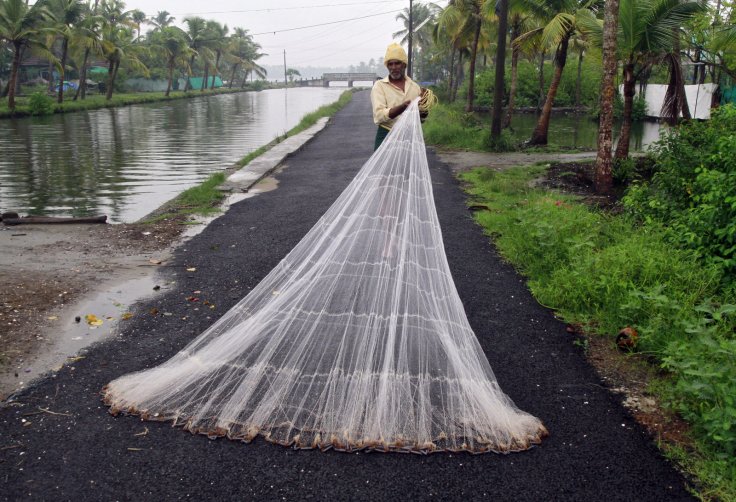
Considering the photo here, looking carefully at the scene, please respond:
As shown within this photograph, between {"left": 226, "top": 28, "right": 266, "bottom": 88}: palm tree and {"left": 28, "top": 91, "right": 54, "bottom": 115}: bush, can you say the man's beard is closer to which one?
{"left": 28, "top": 91, "right": 54, "bottom": 115}: bush

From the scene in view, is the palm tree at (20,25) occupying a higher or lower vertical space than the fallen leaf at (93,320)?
higher

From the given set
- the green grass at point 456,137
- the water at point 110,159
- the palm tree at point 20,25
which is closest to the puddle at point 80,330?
the water at point 110,159

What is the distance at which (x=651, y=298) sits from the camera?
3734 millimetres

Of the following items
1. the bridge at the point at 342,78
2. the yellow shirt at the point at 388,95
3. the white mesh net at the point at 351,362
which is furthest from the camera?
the bridge at the point at 342,78

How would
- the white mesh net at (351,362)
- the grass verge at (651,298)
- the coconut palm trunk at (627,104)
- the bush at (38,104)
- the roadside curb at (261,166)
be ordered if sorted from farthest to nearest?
the bush at (38,104) < the coconut palm trunk at (627,104) < the roadside curb at (261,166) < the white mesh net at (351,362) < the grass verge at (651,298)

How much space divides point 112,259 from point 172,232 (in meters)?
1.08

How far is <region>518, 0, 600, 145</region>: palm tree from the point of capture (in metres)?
13.2

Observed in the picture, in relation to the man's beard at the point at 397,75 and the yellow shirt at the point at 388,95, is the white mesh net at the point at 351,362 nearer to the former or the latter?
the yellow shirt at the point at 388,95

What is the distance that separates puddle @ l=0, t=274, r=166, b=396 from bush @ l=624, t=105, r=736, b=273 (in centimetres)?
446

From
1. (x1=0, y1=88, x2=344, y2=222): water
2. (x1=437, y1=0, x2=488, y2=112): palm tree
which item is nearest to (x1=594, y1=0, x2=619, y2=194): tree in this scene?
(x1=0, y1=88, x2=344, y2=222): water

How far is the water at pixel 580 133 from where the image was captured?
1958 cm

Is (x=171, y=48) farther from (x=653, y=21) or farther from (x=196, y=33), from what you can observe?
(x=653, y=21)

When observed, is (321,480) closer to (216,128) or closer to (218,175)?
(218,175)

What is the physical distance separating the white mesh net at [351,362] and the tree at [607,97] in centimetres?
566
